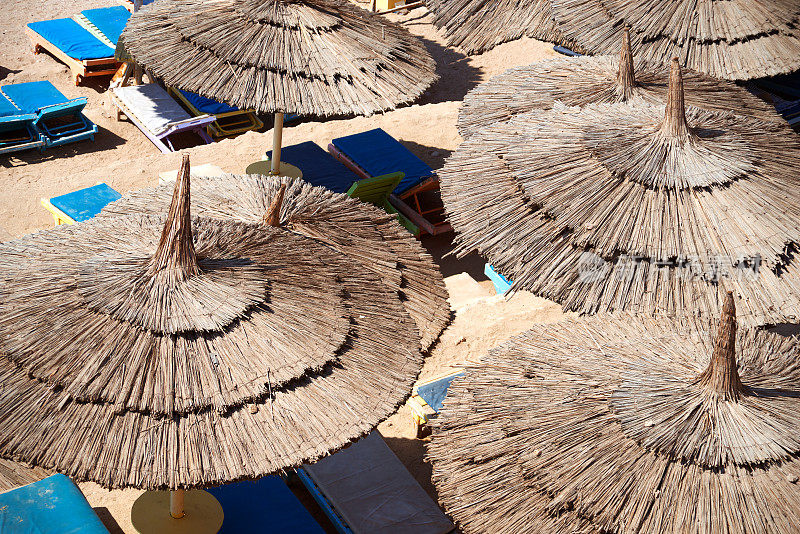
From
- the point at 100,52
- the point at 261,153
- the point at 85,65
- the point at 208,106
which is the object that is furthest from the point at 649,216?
the point at 100,52

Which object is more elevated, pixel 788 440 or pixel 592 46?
pixel 592 46

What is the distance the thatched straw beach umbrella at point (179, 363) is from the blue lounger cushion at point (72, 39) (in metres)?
10.9

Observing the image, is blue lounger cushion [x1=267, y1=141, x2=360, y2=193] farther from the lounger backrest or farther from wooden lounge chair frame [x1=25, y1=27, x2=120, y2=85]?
wooden lounge chair frame [x1=25, y1=27, x2=120, y2=85]

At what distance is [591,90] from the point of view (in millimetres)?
7562

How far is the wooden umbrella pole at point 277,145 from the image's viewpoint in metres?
10.8

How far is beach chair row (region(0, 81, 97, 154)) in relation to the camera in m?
12.7

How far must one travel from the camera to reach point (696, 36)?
788 cm

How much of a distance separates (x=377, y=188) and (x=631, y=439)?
6943 mm

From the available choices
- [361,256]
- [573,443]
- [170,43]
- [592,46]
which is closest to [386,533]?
[361,256]

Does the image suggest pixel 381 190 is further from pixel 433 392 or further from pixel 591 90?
pixel 591 90

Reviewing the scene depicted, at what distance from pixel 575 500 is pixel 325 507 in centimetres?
318

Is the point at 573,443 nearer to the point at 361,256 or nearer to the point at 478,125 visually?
the point at 361,256

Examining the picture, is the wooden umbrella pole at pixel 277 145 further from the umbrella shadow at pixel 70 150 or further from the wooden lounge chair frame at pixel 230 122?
the umbrella shadow at pixel 70 150

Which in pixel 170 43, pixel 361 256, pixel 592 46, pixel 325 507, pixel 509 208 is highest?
pixel 592 46
